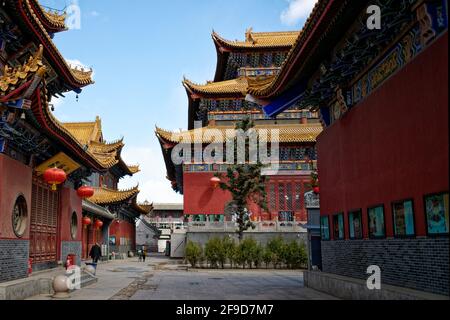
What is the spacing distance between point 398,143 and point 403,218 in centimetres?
138

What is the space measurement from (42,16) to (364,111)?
11032mm

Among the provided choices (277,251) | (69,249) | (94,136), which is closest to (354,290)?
(69,249)

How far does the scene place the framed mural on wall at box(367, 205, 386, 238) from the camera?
30.6ft

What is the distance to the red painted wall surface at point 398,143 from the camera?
701 centimetres

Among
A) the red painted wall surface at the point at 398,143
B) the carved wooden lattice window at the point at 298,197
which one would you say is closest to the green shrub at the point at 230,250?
the carved wooden lattice window at the point at 298,197

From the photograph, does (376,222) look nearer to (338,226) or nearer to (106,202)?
(338,226)

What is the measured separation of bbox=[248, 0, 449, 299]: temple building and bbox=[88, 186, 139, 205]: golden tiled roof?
2448cm

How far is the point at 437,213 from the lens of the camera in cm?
720

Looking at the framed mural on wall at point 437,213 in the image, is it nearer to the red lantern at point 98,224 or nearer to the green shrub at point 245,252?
the green shrub at point 245,252

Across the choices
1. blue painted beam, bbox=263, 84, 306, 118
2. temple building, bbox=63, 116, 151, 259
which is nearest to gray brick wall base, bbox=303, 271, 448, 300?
blue painted beam, bbox=263, 84, 306, 118
